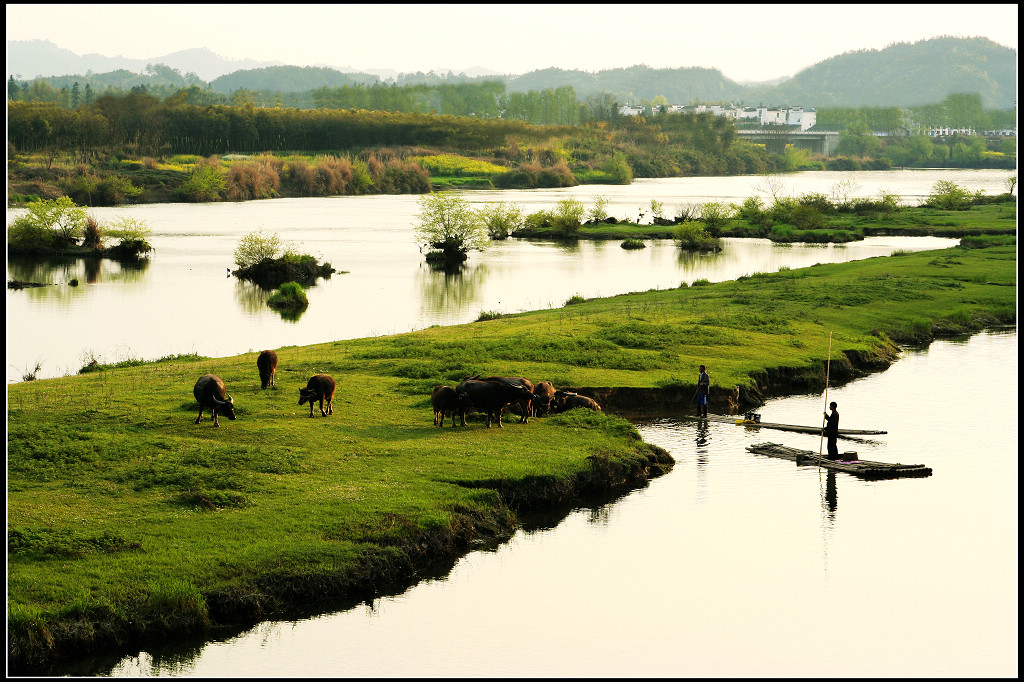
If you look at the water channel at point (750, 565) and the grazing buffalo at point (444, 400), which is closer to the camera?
the water channel at point (750, 565)

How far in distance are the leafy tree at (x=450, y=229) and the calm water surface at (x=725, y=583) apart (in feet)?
201

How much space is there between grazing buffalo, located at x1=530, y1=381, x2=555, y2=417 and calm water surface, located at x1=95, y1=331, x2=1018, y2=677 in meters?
4.11

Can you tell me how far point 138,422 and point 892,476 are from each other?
70.2 feet

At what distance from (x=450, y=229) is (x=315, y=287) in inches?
816

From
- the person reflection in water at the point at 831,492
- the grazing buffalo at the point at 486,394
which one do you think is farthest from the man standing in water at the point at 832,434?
the grazing buffalo at the point at 486,394

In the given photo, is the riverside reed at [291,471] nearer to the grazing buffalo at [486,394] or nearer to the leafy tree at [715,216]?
the grazing buffalo at [486,394]

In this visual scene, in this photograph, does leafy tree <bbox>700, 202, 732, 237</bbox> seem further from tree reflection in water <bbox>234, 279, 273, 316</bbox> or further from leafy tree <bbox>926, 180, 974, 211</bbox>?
tree reflection in water <bbox>234, 279, 273, 316</bbox>

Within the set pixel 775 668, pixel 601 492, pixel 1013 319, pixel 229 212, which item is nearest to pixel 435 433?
pixel 601 492

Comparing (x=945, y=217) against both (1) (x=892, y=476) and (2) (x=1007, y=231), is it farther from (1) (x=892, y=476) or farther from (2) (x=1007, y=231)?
(1) (x=892, y=476)

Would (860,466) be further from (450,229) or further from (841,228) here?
(841,228)

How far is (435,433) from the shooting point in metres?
29.5

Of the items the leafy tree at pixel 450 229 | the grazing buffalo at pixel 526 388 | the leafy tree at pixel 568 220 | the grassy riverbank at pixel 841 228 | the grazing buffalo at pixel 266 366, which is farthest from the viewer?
the leafy tree at pixel 568 220

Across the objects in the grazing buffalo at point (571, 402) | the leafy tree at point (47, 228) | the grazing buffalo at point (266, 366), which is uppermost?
the leafy tree at point (47, 228)

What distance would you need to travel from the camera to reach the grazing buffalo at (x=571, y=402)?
33281 millimetres
